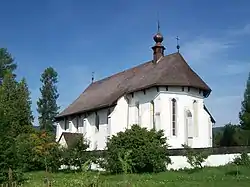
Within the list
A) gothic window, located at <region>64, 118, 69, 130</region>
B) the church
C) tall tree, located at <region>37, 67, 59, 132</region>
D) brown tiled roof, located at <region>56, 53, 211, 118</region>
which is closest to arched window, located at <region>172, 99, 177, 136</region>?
the church

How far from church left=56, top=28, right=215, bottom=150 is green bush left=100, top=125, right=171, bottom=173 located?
293 inches

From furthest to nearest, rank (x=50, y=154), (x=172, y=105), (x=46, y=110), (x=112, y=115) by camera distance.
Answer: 1. (x=46, y=110)
2. (x=112, y=115)
3. (x=172, y=105)
4. (x=50, y=154)

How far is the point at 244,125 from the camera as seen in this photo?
52.2 metres

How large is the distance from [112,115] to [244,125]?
17684 millimetres

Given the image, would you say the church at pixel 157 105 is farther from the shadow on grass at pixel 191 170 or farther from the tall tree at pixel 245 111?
the tall tree at pixel 245 111

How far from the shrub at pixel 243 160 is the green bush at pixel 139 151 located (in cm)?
500

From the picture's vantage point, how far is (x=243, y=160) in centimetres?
3089

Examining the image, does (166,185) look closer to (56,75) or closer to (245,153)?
(245,153)

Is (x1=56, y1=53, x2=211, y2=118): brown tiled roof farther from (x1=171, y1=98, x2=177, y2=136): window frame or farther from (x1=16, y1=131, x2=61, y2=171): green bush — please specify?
(x1=16, y1=131, x2=61, y2=171): green bush

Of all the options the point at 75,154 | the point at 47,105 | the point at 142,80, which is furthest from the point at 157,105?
the point at 47,105

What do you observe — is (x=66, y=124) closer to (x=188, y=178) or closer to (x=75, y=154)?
(x=75, y=154)

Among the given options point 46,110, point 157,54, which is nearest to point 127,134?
point 157,54

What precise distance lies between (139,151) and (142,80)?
565 inches

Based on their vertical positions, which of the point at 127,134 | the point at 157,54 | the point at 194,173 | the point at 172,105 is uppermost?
the point at 157,54
